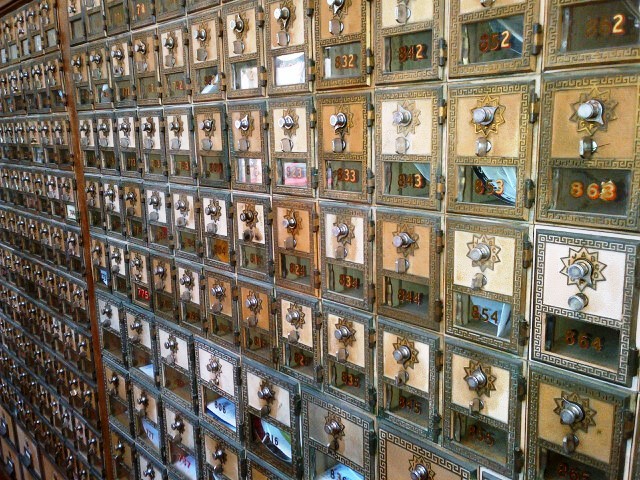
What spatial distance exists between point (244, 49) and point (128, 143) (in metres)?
1.48

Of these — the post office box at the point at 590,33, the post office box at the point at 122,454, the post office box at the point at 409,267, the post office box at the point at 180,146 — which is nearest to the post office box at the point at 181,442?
the post office box at the point at 122,454

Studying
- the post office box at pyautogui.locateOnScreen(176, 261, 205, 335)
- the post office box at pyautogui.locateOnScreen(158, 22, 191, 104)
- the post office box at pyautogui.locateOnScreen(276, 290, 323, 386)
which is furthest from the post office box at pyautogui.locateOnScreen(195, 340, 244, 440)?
the post office box at pyautogui.locateOnScreen(158, 22, 191, 104)

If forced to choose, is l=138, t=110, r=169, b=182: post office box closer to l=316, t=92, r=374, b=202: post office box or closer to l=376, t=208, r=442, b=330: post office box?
l=316, t=92, r=374, b=202: post office box

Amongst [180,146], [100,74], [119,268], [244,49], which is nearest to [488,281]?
[244,49]

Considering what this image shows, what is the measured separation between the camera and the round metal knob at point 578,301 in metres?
2.01

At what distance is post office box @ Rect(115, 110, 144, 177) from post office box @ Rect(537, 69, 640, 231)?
2.97 meters

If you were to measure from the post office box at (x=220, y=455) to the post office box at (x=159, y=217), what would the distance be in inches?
51.3

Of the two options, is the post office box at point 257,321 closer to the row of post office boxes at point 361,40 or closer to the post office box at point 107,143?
the row of post office boxes at point 361,40

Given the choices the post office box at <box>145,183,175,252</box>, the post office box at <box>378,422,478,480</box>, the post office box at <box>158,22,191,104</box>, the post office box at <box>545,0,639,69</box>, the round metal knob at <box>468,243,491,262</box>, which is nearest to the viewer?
the post office box at <box>545,0,639,69</box>

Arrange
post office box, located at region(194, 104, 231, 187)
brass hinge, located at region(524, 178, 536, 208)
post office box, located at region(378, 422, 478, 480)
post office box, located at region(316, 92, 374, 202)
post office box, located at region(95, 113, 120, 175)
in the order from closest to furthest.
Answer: brass hinge, located at region(524, 178, 536, 208), post office box, located at region(378, 422, 478, 480), post office box, located at region(316, 92, 374, 202), post office box, located at region(194, 104, 231, 187), post office box, located at region(95, 113, 120, 175)

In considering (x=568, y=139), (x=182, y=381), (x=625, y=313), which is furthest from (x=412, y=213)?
(x=182, y=381)

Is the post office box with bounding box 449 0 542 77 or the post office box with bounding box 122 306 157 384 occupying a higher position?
the post office box with bounding box 449 0 542 77

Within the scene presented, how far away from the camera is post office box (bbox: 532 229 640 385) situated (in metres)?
1.93

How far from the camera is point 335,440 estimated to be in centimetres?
304
